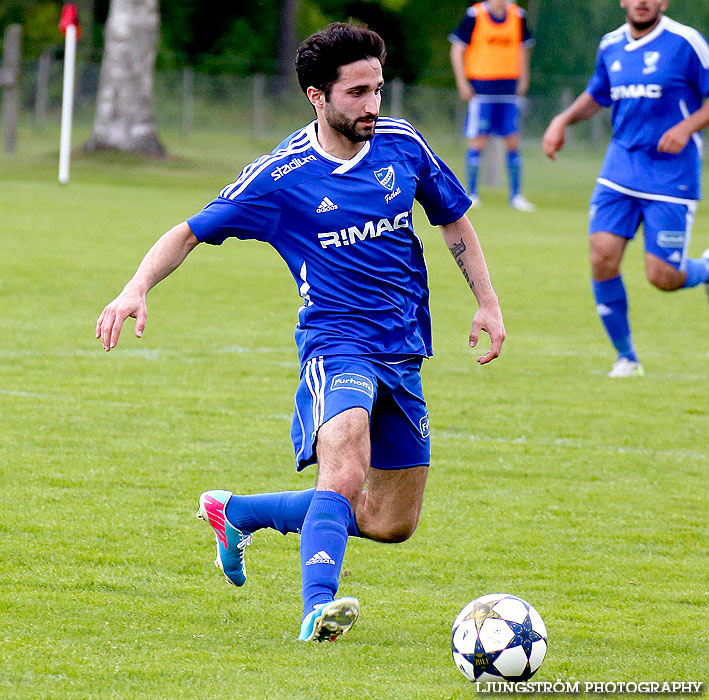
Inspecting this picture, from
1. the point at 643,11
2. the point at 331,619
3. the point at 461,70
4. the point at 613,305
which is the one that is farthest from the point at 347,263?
the point at 461,70

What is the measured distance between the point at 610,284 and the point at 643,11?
64.3 inches

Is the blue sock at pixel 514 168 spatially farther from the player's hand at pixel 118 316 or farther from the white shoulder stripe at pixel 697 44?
the player's hand at pixel 118 316

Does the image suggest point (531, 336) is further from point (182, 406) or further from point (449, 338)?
point (182, 406)

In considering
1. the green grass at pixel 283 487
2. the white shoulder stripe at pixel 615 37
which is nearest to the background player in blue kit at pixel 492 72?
the green grass at pixel 283 487

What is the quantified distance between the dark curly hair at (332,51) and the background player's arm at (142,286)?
632 mm

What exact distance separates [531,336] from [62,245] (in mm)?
5256

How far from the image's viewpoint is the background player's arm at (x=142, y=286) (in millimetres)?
3963

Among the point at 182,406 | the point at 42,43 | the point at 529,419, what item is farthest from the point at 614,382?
the point at 42,43

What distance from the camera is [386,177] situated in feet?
14.7

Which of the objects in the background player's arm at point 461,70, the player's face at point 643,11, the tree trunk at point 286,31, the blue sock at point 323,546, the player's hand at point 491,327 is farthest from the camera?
the tree trunk at point 286,31

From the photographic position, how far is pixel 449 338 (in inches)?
386

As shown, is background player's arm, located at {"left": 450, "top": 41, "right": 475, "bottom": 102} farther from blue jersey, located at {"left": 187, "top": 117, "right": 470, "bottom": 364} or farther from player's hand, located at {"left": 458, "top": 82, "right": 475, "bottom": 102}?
blue jersey, located at {"left": 187, "top": 117, "right": 470, "bottom": 364}

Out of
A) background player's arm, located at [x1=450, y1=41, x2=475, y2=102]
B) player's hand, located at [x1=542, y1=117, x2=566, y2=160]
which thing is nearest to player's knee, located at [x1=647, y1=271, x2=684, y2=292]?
player's hand, located at [x1=542, y1=117, x2=566, y2=160]

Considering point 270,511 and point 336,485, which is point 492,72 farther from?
point 336,485
